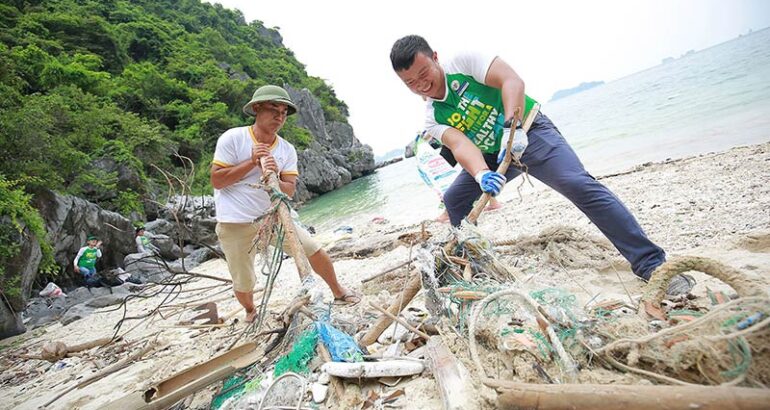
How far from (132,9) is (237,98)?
1789 cm

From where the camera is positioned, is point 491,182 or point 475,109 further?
point 475,109

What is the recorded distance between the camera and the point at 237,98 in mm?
29906

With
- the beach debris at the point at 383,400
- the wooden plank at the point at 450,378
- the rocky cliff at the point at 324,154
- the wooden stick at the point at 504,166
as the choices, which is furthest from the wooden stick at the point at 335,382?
the rocky cliff at the point at 324,154

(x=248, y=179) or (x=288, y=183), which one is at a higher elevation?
(x=248, y=179)

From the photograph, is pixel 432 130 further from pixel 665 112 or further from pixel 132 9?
pixel 132 9

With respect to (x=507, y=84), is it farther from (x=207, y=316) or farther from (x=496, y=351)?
(x=207, y=316)

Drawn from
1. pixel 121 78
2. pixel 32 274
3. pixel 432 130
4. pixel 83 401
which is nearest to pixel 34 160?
pixel 32 274

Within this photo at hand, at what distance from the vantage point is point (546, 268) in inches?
120

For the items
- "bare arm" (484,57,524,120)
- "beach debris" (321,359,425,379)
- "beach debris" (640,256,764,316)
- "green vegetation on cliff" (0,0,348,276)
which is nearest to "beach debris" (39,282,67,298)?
"green vegetation on cliff" (0,0,348,276)

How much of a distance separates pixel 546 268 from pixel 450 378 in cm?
219

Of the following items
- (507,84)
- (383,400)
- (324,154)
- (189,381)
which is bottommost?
(383,400)

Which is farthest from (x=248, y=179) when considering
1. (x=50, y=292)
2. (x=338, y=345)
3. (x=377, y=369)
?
(x=50, y=292)

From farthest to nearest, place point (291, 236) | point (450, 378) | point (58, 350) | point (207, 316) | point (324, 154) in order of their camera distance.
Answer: point (324, 154) → point (207, 316) → point (58, 350) → point (291, 236) → point (450, 378)

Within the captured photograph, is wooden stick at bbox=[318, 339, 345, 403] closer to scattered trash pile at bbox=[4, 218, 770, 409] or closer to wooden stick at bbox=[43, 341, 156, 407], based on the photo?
scattered trash pile at bbox=[4, 218, 770, 409]
